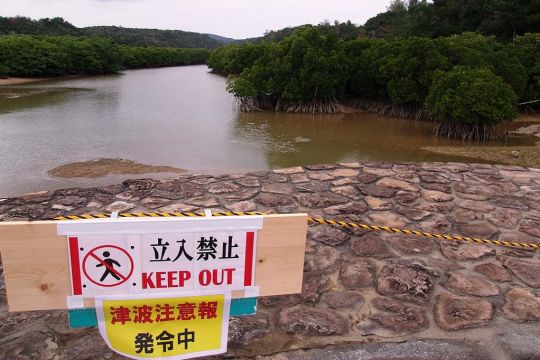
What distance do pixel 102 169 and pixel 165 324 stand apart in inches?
281

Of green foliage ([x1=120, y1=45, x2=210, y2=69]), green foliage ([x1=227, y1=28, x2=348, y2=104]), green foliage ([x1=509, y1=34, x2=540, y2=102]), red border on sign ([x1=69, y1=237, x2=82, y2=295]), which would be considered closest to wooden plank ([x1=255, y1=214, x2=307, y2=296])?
red border on sign ([x1=69, y1=237, x2=82, y2=295])

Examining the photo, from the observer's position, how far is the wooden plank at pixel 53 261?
1.57 metres

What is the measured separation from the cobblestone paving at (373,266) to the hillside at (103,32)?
4800cm

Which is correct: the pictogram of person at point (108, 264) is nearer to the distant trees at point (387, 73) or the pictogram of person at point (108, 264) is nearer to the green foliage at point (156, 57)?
the distant trees at point (387, 73)

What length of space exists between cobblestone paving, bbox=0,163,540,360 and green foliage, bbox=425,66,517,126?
7.68 metres

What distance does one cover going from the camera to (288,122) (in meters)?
15.4

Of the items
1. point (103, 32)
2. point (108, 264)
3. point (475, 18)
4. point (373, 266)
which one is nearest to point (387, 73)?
point (373, 266)

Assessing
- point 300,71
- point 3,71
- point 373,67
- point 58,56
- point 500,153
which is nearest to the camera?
point 500,153

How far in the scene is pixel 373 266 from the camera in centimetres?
289

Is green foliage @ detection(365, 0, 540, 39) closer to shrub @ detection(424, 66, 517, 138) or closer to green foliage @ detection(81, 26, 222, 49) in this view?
shrub @ detection(424, 66, 517, 138)

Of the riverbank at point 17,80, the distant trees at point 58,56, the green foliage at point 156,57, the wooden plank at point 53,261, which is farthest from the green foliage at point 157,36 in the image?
the wooden plank at point 53,261

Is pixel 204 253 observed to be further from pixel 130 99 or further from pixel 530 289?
pixel 130 99

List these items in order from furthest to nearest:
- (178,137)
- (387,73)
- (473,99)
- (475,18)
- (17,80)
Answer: (475,18) < (17,80) < (387,73) < (178,137) < (473,99)

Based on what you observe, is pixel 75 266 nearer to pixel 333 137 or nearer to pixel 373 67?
pixel 333 137
